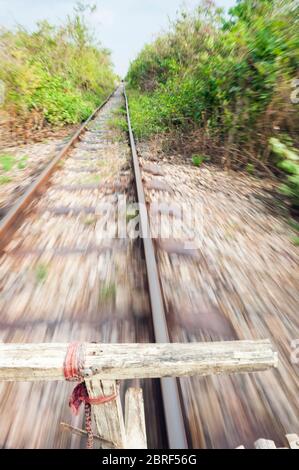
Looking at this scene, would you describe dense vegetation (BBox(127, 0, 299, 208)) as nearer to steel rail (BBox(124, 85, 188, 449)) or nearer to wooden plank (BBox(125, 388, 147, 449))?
steel rail (BBox(124, 85, 188, 449))

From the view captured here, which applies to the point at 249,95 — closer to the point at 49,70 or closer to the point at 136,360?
the point at 136,360

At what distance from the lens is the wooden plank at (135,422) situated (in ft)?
3.77

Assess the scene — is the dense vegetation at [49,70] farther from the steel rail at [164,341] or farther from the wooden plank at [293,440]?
the wooden plank at [293,440]

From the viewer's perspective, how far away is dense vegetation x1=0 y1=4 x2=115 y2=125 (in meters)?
7.02

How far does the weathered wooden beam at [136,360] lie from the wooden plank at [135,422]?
497 millimetres

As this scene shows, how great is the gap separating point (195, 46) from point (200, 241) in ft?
31.7

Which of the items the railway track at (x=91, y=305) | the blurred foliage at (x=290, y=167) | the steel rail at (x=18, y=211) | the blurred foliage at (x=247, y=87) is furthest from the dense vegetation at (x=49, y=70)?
the blurred foliage at (x=290, y=167)

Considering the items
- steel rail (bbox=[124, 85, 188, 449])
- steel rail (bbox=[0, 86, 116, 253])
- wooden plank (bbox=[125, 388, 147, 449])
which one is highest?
steel rail (bbox=[0, 86, 116, 253])

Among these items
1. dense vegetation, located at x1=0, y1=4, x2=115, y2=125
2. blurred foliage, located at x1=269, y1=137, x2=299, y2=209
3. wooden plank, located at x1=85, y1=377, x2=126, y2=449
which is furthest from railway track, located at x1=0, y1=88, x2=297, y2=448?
dense vegetation, located at x1=0, y1=4, x2=115, y2=125

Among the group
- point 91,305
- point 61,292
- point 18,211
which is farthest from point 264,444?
point 18,211

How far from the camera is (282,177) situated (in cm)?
409

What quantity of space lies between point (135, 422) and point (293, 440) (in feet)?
2.41

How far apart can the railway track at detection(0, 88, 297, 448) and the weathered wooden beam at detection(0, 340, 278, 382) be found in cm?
47
